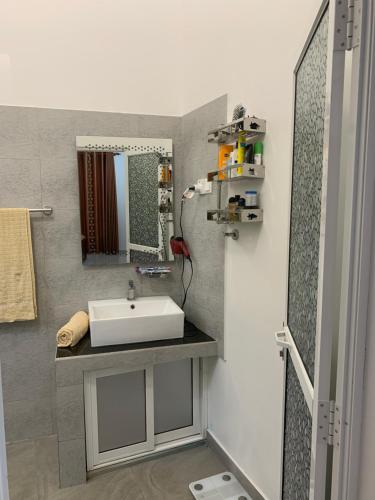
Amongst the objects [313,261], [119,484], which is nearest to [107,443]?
[119,484]

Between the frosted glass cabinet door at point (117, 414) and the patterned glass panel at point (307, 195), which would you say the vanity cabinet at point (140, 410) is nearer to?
the frosted glass cabinet door at point (117, 414)

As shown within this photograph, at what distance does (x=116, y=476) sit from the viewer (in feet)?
7.10

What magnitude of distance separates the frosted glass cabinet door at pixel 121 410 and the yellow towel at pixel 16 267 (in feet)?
2.19

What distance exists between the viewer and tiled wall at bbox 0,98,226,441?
2283 mm

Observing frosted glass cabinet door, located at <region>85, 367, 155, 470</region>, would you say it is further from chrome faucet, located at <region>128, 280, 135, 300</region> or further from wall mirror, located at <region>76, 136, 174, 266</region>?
wall mirror, located at <region>76, 136, 174, 266</region>

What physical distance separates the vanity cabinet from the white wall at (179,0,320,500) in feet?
0.76

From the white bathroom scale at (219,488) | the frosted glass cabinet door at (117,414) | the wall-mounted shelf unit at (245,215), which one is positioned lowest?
the white bathroom scale at (219,488)

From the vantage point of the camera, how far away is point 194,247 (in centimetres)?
246

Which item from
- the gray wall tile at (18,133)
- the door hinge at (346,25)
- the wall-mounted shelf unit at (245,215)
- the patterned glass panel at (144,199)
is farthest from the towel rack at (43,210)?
the door hinge at (346,25)

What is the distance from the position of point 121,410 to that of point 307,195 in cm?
180

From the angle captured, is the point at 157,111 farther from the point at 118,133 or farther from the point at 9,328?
the point at 9,328

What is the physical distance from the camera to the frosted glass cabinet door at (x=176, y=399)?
239 cm

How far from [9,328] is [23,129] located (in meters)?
1.28

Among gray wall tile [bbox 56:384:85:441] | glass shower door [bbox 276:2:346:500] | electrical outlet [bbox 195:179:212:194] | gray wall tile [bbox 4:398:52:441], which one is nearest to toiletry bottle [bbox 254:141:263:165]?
glass shower door [bbox 276:2:346:500]
